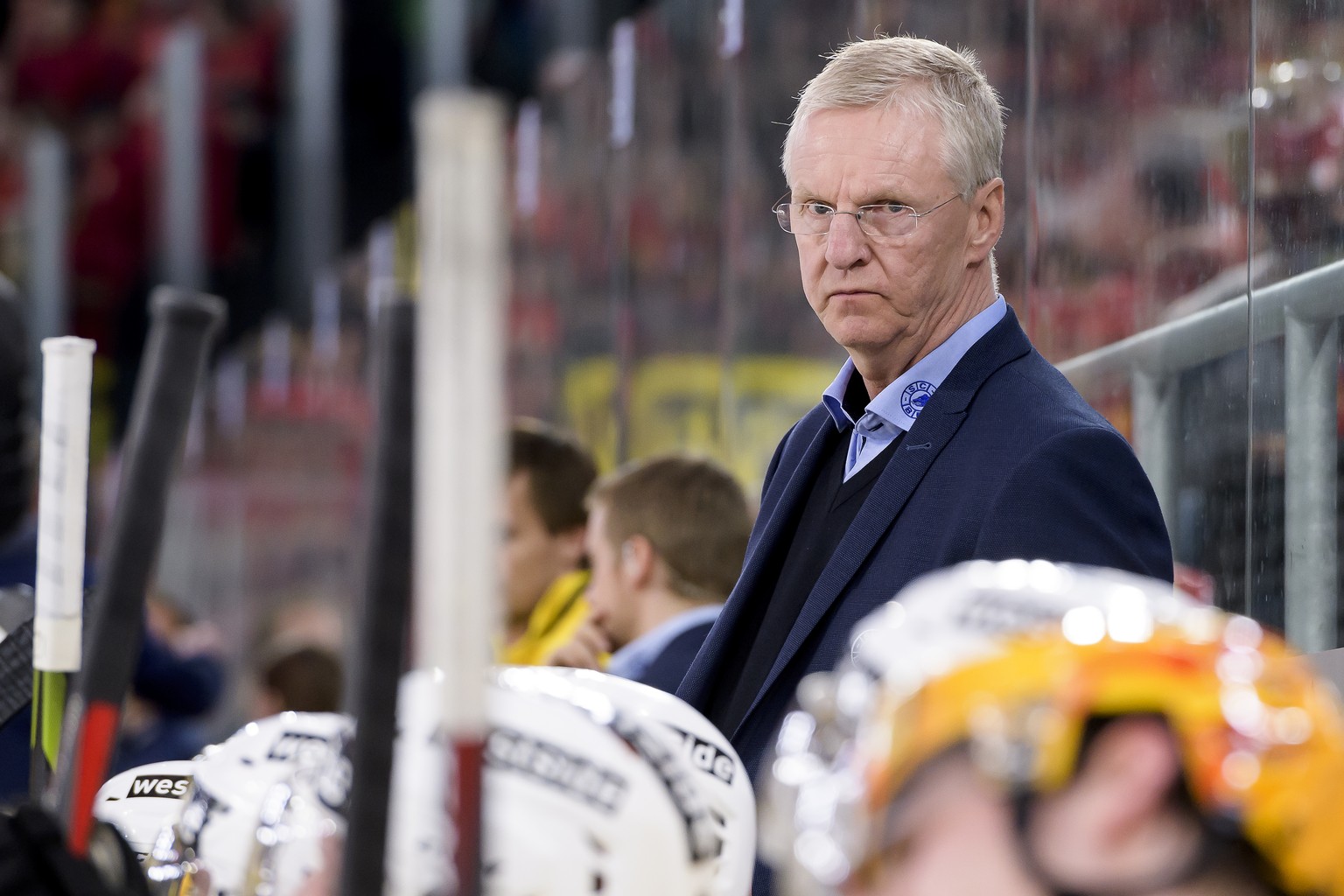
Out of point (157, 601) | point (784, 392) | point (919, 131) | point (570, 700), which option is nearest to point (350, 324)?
point (157, 601)

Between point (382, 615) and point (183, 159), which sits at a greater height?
point (183, 159)

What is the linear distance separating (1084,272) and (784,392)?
133 cm

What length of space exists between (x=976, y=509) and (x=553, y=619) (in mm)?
1983

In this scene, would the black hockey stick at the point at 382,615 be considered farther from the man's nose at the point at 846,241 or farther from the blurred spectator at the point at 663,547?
the blurred spectator at the point at 663,547

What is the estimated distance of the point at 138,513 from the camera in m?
0.74

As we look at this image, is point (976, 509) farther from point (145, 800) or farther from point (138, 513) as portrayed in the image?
point (138, 513)

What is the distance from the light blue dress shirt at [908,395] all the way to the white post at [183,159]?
7002 mm

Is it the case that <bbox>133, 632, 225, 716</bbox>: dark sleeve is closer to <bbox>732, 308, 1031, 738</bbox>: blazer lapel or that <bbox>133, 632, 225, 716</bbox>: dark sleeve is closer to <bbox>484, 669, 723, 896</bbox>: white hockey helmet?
<bbox>732, 308, 1031, 738</bbox>: blazer lapel

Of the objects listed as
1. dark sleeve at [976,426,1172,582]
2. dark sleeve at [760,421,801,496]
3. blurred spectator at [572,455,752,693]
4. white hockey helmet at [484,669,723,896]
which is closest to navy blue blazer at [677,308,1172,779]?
dark sleeve at [976,426,1172,582]

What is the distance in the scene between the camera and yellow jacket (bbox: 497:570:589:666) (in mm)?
3279

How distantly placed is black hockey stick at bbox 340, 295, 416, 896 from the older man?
0.75 metres

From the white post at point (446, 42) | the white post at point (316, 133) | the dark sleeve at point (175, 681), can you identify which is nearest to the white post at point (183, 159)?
the white post at point (316, 133)

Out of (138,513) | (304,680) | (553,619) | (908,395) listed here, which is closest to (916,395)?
(908,395)

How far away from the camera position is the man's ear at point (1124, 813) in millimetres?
609
